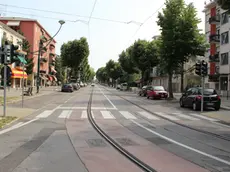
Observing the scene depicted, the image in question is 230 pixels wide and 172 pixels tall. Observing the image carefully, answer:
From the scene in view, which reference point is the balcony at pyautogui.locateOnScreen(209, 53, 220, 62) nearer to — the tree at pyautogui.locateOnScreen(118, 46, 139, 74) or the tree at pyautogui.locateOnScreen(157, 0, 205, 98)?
the tree at pyautogui.locateOnScreen(157, 0, 205, 98)

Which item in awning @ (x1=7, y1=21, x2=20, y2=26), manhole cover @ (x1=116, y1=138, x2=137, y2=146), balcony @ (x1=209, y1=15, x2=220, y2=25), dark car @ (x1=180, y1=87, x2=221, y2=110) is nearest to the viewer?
manhole cover @ (x1=116, y1=138, x2=137, y2=146)

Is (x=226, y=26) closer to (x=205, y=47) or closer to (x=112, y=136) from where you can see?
(x=205, y=47)

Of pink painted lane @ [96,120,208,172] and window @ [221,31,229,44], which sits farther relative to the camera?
window @ [221,31,229,44]

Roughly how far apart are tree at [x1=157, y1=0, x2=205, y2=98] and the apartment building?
997 cm

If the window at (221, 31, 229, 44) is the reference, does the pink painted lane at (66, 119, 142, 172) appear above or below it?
below

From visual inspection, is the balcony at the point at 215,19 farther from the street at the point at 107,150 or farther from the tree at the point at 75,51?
the tree at the point at 75,51

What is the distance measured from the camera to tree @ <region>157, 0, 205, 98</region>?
116 feet

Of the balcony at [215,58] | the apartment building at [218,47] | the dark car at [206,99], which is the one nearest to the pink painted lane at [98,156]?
the dark car at [206,99]

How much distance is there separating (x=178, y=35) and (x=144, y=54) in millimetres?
27967

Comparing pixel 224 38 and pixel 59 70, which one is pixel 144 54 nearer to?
pixel 224 38

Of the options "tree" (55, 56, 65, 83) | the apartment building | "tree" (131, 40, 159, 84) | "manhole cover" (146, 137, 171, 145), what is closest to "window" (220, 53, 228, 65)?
the apartment building

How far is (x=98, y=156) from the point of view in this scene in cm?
796

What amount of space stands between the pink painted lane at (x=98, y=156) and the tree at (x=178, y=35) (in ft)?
84.2

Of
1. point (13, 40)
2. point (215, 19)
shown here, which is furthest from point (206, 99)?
point (13, 40)
